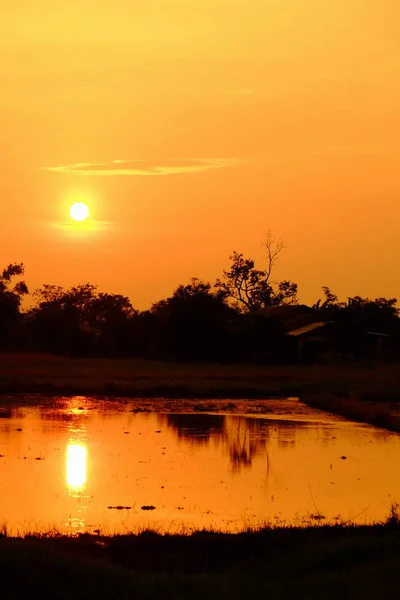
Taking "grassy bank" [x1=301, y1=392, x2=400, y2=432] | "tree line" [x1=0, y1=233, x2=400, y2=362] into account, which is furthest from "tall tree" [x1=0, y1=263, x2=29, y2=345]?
"grassy bank" [x1=301, y1=392, x2=400, y2=432]

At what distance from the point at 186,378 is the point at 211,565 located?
37.9 metres

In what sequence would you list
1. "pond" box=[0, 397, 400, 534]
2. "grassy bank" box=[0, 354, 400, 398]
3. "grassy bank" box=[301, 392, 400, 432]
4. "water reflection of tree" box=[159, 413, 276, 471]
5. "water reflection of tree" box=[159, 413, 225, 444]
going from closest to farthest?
"pond" box=[0, 397, 400, 534] < "water reflection of tree" box=[159, 413, 276, 471] < "water reflection of tree" box=[159, 413, 225, 444] < "grassy bank" box=[301, 392, 400, 432] < "grassy bank" box=[0, 354, 400, 398]

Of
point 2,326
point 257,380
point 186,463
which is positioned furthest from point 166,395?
point 2,326

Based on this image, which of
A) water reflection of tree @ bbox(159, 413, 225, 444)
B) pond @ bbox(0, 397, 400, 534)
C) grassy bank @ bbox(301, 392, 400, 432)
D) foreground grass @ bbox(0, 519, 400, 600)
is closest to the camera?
foreground grass @ bbox(0, 519, 400, 600)

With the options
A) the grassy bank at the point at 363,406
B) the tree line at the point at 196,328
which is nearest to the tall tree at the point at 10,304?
the tree line at the point at 196,328

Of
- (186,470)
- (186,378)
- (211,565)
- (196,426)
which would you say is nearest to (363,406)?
(196,426)

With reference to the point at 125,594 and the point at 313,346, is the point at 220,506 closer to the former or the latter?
the point at 125,594

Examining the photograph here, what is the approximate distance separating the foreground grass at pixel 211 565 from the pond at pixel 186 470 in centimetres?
114

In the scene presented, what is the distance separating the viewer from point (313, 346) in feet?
226

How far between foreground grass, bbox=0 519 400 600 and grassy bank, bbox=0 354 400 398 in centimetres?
2904

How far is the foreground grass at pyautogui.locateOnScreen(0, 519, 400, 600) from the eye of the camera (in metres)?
9.15

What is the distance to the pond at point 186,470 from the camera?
554 inches

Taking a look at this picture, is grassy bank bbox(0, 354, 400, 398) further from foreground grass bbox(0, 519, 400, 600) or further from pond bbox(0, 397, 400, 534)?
foreground grass bbox(0, 519, 400, 600)

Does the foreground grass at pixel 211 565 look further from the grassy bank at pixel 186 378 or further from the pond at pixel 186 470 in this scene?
the grassy bank at pixel 186 378
